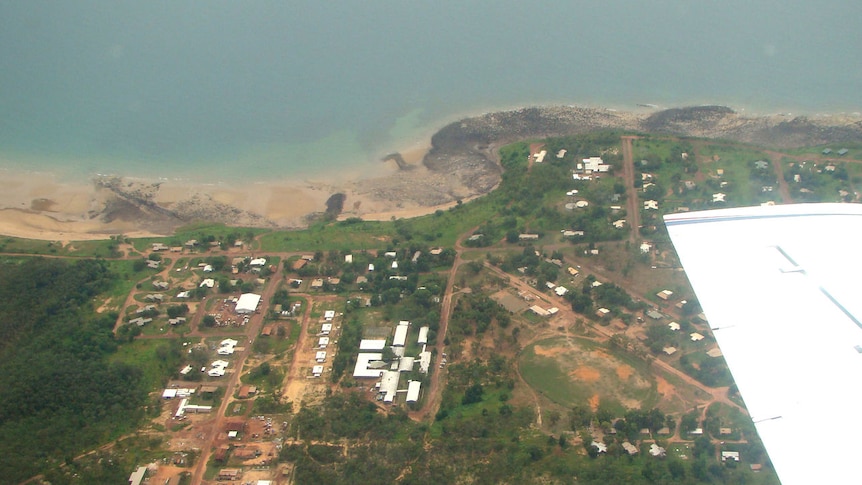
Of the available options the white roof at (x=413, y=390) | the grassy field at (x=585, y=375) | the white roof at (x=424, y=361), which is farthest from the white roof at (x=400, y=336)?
the grassy field at (x=585, y=375)

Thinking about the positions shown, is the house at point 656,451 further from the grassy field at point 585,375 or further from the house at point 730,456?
the grassy field at point 585,375

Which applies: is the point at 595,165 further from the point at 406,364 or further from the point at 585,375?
the point at 406,364

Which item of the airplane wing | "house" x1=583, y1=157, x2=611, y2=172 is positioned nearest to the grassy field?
the airplane wing

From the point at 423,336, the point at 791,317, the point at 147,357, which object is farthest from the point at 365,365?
the point at 791,317

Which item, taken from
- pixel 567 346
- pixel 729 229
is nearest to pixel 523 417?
pixel 567 346

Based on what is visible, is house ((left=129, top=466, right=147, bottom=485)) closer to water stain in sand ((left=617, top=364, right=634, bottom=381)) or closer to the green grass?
the green grass

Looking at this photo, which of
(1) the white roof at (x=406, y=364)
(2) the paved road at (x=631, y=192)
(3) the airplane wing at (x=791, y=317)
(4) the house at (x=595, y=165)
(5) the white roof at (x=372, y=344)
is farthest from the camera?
(4) the house at (x=595, y=165)
